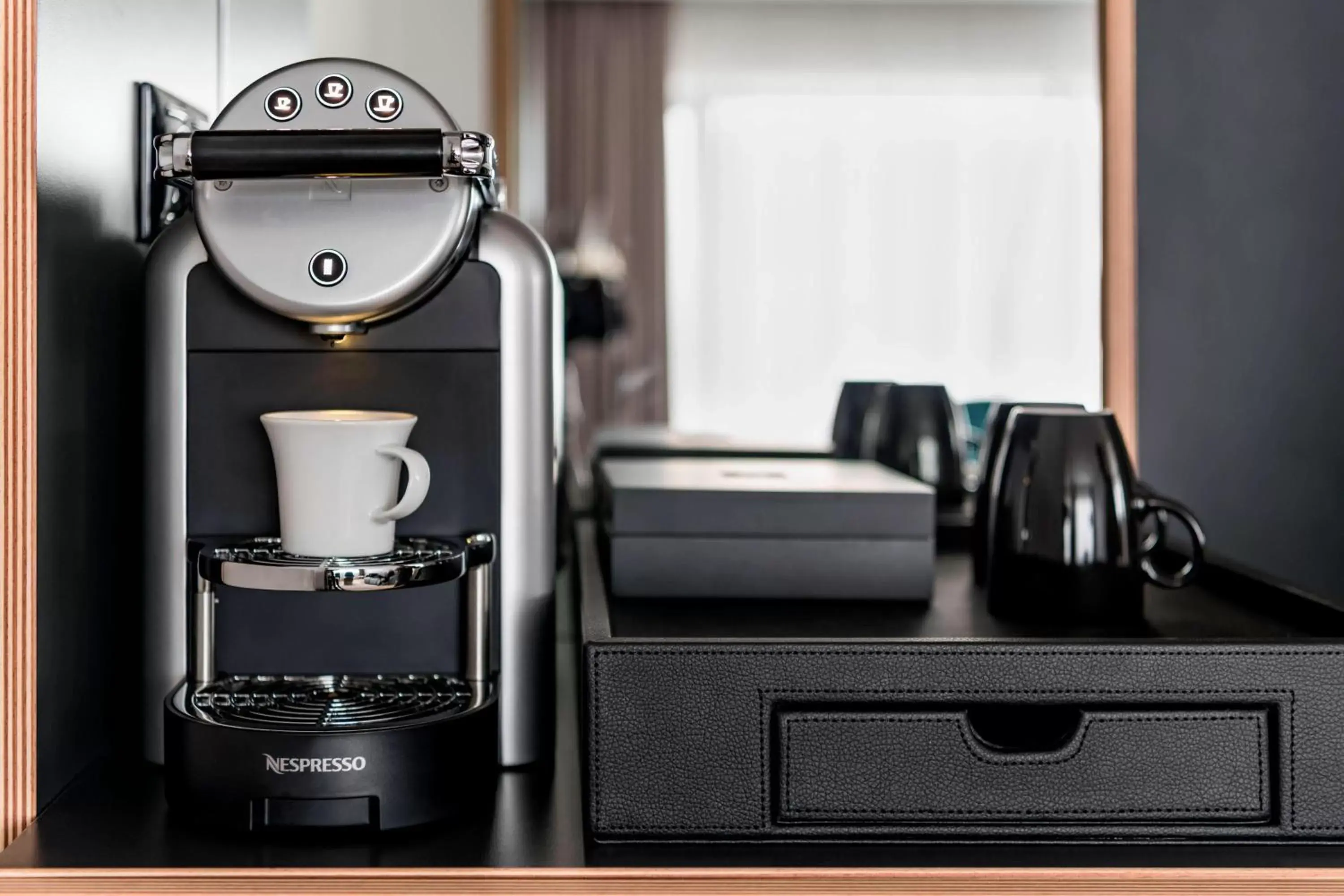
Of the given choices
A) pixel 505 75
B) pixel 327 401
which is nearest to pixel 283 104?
pixel 327 401

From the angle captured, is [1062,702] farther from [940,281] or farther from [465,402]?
[940,281]

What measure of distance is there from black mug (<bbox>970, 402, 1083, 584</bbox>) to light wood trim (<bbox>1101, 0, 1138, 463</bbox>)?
183mm

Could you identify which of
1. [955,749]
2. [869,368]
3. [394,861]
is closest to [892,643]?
[955,749]

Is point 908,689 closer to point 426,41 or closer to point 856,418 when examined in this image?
point 856,418

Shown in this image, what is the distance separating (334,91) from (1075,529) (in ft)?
1.40

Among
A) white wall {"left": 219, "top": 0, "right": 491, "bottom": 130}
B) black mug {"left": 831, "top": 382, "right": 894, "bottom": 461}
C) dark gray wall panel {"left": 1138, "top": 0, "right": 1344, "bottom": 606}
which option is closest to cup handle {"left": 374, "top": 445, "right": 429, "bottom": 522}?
white wall {"left": 219, "top": 0, "right": 491, "bottom": 130}

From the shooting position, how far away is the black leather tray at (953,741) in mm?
513

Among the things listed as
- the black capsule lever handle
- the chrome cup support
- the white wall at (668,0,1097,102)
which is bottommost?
the chrome cup support

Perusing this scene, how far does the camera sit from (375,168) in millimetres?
530

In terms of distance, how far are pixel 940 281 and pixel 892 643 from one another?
10.9 ft

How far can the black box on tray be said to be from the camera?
26.1 inches

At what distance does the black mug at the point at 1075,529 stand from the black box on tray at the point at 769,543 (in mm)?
51

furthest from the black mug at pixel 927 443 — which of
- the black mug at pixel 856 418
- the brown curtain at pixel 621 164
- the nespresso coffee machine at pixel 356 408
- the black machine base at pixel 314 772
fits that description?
Answer: the brown curtain at pixel 621 164

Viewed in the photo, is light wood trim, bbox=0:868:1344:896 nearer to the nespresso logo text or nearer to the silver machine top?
the nespresso logo text
